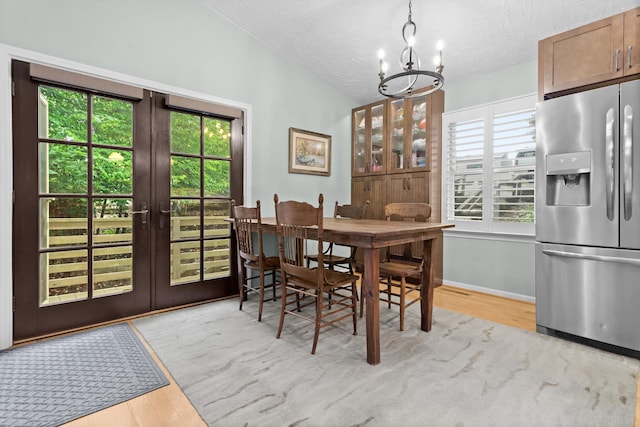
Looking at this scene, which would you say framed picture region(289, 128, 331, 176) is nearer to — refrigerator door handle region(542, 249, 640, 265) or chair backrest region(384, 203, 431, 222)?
chair backrest region(384, 203, 431, 222)

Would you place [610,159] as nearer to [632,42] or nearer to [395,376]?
[632,42]

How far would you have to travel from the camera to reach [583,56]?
2344mm

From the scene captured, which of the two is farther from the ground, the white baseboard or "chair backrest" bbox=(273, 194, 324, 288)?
"chair backrest" bbox=(273, 194, 324, 288)

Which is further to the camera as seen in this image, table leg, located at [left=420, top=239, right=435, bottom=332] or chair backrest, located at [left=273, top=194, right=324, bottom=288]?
table leg, located at [left=420, top=239, right=435, bottom=332]

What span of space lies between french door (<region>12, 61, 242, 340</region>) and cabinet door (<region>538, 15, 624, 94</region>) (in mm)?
2889

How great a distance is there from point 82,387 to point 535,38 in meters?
4.43

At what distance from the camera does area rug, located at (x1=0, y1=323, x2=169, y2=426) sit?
1.59 meters

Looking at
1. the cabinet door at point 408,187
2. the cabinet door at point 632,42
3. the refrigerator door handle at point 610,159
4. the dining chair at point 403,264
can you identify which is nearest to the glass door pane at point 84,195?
the dining chair at point 403,264

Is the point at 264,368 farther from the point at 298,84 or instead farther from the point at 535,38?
the point at 535,38

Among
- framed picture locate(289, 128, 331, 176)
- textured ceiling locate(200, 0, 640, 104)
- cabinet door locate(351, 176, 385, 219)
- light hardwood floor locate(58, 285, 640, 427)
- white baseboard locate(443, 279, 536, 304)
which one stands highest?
textured ceiling locate(200, 0, 640, 104)

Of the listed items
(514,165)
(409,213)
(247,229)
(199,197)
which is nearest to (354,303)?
(409,213)

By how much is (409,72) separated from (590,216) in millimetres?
1637

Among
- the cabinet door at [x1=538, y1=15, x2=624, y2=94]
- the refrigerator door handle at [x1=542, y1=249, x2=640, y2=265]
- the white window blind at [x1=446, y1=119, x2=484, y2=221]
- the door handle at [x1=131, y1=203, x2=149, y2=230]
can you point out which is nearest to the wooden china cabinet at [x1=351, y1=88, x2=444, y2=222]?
the white window blind at [x1=446, y1=119, x2=484, y2=221]

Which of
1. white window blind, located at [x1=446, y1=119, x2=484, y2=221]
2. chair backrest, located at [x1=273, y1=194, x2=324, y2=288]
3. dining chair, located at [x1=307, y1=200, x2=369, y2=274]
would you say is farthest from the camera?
white window blind, located at [x1=446, y1=119, x2=484, y2=221]
